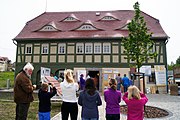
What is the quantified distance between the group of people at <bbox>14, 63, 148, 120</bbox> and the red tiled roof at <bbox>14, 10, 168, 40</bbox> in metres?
17.9

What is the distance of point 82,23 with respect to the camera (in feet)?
83.5

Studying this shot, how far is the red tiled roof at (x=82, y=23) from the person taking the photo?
23188mm

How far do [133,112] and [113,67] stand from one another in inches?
685

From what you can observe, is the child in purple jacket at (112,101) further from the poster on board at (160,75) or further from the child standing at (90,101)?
the poster on board at (160,75)

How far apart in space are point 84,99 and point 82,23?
21.7 meters

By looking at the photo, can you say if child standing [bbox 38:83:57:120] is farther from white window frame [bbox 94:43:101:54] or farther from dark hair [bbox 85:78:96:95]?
white window frame [bbox 94:43:101:54]

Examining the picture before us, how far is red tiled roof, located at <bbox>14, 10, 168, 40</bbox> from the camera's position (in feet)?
76.1

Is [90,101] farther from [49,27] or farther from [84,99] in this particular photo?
[49,27]

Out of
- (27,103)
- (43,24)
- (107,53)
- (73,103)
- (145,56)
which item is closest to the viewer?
(73,103)

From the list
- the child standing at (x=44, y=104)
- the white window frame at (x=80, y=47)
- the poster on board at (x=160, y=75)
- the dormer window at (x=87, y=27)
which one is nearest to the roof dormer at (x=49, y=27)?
the dormer window at (x=87, y=27)

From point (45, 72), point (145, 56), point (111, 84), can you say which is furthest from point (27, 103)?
point (45, 72)

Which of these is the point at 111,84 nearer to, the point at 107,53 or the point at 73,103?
the point at 73,103

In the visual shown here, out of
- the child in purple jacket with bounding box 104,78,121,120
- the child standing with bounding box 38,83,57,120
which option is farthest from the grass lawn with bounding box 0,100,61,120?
the child in purple jacket with bounding box 104,78,121,120

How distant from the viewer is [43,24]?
87.9 feet
